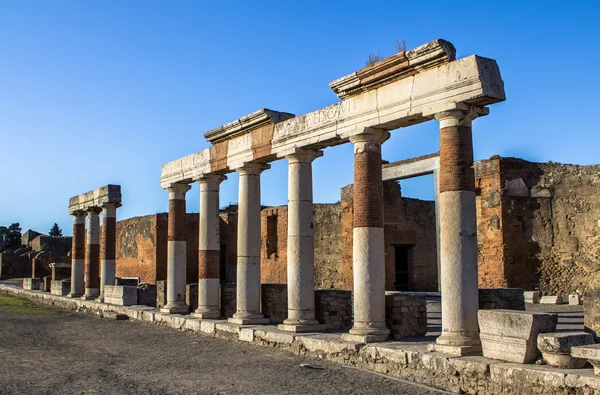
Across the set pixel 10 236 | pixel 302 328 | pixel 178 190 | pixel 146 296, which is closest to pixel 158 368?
pixel 302 328

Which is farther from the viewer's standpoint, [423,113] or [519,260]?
[519,260]

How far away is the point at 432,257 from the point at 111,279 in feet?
A: 36.3

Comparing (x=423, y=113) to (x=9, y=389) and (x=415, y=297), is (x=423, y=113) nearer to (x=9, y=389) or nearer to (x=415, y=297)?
(x=415, y=297)

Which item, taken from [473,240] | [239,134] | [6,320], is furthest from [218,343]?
[6,320]

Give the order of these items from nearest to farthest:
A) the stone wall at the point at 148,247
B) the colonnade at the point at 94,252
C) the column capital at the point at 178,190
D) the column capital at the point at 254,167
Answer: the column capital at the point at 254,167
the column capital at the point at 178,190
the colonnade at the point at 94,252
the stone wall at the point at 148,247

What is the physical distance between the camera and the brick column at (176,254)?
14.5 m

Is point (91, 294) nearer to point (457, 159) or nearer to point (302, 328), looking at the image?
point (302, 328)

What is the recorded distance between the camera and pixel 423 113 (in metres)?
8.33

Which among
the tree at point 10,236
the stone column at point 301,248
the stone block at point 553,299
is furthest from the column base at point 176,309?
the tree at point 10,236

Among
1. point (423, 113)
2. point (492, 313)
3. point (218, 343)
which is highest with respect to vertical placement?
point (423, 113)

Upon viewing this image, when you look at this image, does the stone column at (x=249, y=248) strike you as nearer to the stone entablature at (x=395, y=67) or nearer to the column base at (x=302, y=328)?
the column base at (x=302, y=328)

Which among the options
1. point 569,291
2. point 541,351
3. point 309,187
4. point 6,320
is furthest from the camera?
point 569,291

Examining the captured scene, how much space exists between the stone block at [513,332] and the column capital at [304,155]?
4501mm

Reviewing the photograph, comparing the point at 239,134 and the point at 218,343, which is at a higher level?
the point at 239,134
